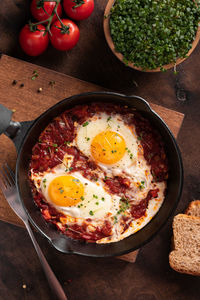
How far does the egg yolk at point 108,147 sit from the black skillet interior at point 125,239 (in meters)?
0.39

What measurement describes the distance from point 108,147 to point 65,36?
130 cm

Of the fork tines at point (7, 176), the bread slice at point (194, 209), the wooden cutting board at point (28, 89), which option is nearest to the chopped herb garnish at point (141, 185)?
the bread slice at point (194, 209)

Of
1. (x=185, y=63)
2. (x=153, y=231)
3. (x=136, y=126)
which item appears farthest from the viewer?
(x=185, y=63)

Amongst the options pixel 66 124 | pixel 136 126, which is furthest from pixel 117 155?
pixel 66 124

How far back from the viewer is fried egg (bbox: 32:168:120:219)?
351 cm

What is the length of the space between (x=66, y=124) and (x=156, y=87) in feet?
3.85

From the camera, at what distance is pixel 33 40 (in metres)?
3.63

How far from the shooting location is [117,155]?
3533 millimetres

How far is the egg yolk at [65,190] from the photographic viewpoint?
3.47 m

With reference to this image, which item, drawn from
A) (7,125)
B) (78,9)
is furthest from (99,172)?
(78,9)

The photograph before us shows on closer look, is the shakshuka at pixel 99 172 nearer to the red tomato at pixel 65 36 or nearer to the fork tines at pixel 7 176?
the fork tines at pixel 7 176

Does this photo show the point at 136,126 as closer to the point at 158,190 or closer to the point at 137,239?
the point at 158,190

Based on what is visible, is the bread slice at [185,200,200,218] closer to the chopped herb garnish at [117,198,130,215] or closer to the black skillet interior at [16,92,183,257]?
the black skillet interior at [16,92,183,257]

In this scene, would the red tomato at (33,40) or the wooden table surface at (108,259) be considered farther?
the wooden table surface at (108,259)
